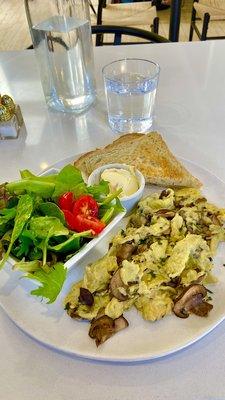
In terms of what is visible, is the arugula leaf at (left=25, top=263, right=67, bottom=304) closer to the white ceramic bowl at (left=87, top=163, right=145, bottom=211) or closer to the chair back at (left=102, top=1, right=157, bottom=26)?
the white ceramic bowl at (left=87, top=163, right=145, bottom=211)

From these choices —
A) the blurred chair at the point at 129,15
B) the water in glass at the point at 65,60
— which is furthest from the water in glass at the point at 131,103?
the blurred chair at the point at 129,15

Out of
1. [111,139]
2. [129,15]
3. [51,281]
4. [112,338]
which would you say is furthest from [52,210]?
[129,15]

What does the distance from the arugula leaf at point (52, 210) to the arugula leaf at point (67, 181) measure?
0.15 ft

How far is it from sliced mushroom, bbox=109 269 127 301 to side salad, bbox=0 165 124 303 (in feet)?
0.26

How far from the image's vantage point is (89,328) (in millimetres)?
572

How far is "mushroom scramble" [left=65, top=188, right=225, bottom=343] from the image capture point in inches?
22.7

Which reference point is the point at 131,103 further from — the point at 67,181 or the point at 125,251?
the point at 125,251

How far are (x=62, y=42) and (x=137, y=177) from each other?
1.70ft

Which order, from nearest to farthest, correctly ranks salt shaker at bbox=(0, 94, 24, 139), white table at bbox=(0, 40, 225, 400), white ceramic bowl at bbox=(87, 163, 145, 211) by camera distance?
white table at bbox=(0, 40, 225, 400) → white ceramic bowl at bbox=(87, 163, 145, 211) → salt shaker at bbox=(0, 94, 24, 139)

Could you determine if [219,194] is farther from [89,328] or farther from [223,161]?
[89,328]

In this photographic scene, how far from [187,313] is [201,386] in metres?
0.10

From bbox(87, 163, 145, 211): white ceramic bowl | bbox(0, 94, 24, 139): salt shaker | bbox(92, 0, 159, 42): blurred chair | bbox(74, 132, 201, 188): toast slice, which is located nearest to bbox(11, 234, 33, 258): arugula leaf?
bbox(87, 163, 145, 211): white ceramic bowl

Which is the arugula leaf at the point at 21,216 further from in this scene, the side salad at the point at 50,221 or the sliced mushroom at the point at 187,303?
the sliced mushroom at the point at 187,303

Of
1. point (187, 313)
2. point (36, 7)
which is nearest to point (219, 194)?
point (187, 313)
